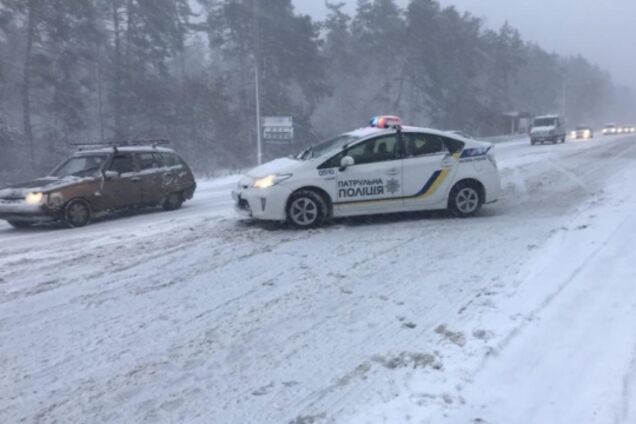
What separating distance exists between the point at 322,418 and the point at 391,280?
3.02 meters

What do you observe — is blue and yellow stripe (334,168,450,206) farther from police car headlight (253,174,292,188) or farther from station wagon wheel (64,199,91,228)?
station wagon wheel (64,199,91,228)

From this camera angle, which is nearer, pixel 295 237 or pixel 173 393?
pixel 173 393

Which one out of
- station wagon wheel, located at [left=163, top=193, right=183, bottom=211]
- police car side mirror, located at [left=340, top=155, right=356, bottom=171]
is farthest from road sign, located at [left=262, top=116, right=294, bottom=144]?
police car side mirror, located at [left=340, top=155, right=356, bottom=171]

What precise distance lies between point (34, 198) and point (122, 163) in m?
2.02

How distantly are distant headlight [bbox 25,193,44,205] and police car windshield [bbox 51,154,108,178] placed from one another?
108 cm

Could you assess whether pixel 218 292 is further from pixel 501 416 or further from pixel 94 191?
pixel 94 191

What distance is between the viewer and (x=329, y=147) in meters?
10.0

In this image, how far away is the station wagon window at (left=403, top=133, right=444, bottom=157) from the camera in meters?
10.0

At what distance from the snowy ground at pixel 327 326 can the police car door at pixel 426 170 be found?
0.94m

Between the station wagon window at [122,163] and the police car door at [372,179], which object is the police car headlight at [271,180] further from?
the station wagon window at [122,163]

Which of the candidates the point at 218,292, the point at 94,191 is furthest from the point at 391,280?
the point at 94,191

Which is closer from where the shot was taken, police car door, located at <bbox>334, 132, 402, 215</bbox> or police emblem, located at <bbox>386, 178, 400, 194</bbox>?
police car door, located at <bbox>334, 132, 402, 215</bbox>

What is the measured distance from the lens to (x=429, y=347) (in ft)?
15.4

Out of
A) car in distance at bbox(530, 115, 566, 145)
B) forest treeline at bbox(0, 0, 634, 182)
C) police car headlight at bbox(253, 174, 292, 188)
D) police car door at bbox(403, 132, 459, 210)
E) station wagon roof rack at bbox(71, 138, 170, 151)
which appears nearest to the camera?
police car headlight at bbox(253, 174, 292, 188)
